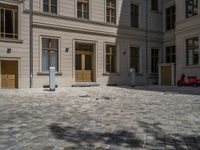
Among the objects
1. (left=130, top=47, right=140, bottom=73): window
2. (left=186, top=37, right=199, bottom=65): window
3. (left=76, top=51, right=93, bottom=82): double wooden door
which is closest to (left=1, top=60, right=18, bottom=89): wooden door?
(left=76, top=51, right=93, bottom=82): double wooden door

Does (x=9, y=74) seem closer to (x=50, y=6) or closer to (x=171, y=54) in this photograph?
(x=50, y=6)

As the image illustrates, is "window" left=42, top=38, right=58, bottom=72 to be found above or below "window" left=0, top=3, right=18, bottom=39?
below

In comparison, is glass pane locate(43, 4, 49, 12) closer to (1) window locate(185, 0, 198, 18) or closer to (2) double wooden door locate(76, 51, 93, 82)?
(2) double wooden door locate(76, 51, 93, 82)

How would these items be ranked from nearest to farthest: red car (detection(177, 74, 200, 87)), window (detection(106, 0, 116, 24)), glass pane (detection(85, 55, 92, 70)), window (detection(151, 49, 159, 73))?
red car (detection(177, 74, 200, 87)) → glass pane (detection(85, 55, 92, 70)) → window (detection(106, 0, 116, 24)) → window (detection(151, 49, 159, 73))

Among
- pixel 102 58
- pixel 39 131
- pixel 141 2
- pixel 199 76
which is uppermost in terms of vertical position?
pixel 141 2

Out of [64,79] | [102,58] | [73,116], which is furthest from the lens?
[102,58]

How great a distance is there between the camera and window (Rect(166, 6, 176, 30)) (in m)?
23.2

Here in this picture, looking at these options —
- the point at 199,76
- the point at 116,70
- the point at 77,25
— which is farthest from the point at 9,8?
the point at 199,76

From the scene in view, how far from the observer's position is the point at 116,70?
69.8 ft

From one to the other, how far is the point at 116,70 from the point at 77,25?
224 inches

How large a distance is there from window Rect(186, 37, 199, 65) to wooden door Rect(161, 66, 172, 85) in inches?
87.6

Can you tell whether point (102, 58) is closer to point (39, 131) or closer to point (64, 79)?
point (64, 79)

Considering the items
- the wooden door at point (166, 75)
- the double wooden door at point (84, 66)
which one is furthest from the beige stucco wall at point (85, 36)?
the wooden door at point (166, 75)

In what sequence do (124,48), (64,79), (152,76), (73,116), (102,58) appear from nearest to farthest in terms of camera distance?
1. (73,116)
2. (64,79)
3. (102,58)
4. (124,48)
5. (152,76)
